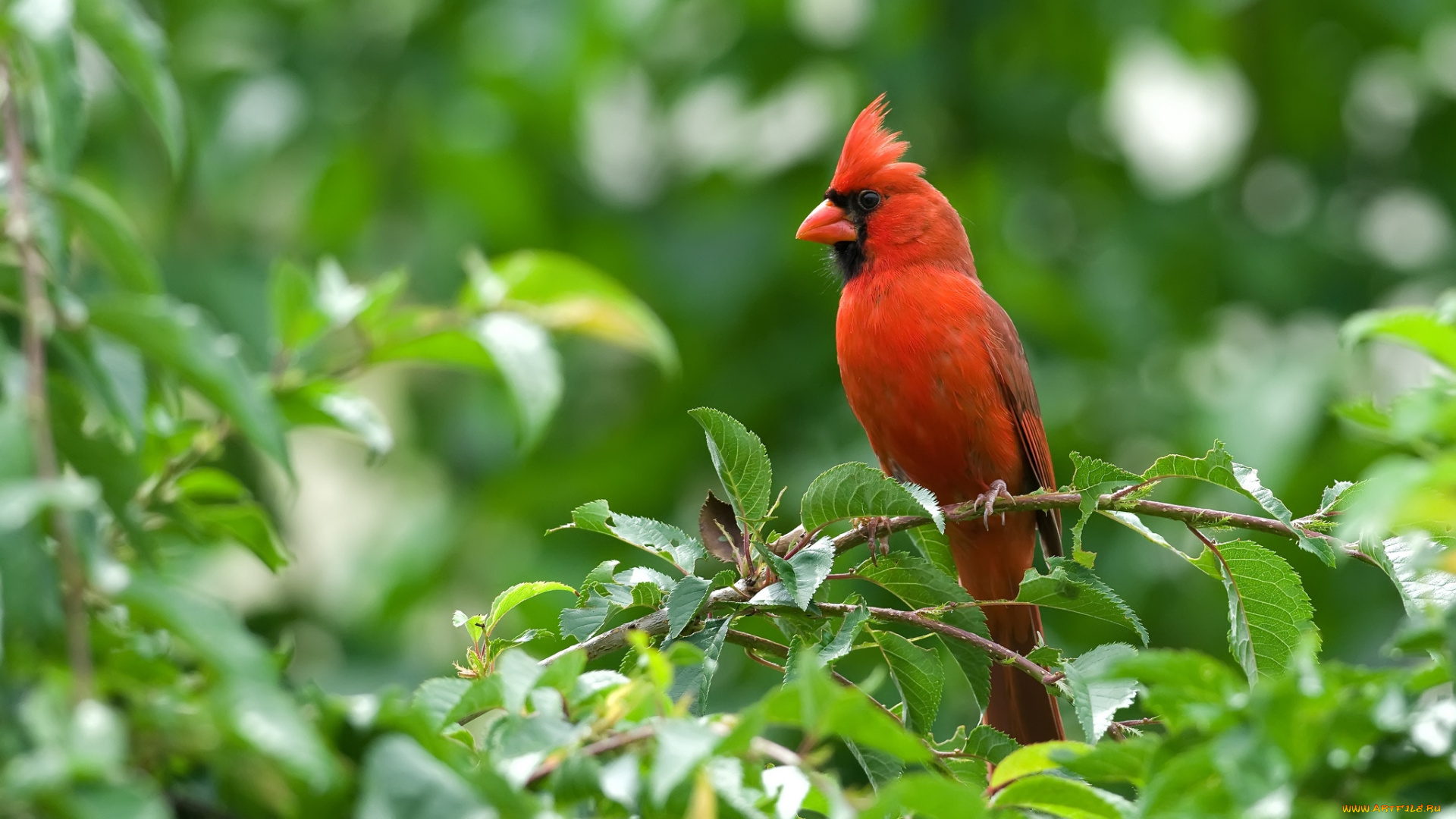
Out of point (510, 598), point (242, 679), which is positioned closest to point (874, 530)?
point (510, 598)

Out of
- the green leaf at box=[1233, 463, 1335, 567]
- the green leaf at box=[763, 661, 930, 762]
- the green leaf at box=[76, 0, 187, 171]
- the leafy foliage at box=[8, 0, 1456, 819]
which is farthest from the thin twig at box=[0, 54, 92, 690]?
the green leaf at box=[1233, 463, 1335, 567]

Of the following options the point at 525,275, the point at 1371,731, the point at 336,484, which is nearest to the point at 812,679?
the point at 1371,731

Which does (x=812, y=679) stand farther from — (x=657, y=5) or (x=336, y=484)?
(x=336, y=484)

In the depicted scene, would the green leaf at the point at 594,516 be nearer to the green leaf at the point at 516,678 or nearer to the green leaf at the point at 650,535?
the green leaf at the point at 650,535

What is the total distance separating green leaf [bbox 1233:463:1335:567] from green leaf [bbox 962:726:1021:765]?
0.45 m

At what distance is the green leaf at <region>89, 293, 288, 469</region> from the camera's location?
1215 mm

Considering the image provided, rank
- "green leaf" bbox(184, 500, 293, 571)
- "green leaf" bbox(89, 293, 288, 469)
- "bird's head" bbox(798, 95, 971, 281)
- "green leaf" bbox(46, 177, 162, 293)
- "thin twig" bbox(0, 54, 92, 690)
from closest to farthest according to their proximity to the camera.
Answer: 1. "thin twig" bbox(0, 54, 92, 690)
2. "green leaf" bbox(89, 293, 288, 469)
3. "green leaf" bbox(46, 177, 162, 293)
4. "green leaf" bbox(184, 500, 293, 571)
5. "bird's head" bbox(798, 95, 971, 281)

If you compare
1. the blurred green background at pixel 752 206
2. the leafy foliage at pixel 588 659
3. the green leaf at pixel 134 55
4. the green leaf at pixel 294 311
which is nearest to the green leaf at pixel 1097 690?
the leafy foliage at pixel 588 659

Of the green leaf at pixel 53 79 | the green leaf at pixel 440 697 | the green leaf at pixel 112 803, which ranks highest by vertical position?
the green leaf at pixel 53 79

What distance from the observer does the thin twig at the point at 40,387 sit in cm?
109

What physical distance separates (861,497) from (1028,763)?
466mm

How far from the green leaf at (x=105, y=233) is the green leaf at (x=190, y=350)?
4.3 inches

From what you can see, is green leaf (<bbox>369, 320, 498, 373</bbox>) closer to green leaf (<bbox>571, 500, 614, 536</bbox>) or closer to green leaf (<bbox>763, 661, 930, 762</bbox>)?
green leaf (<bbox>571, 500, 614, 536</bbox>)

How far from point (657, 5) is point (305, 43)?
5.99ft
